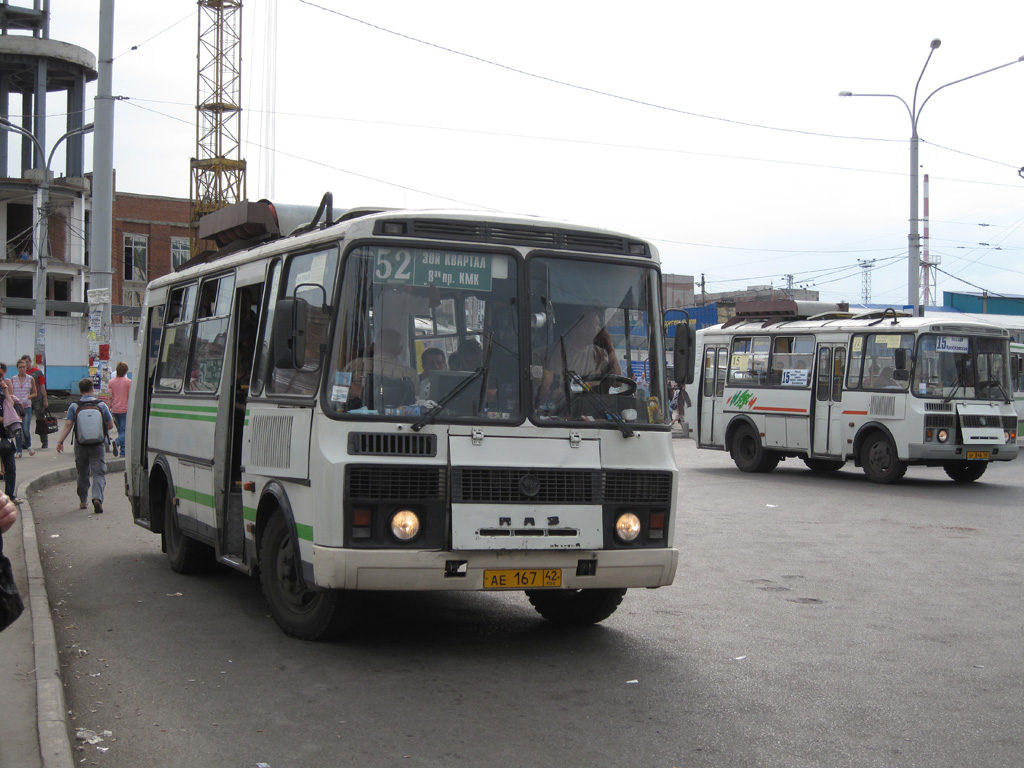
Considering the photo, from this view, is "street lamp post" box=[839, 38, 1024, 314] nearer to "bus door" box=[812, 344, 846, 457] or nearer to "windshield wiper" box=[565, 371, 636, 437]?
"bus door" box=[812, 344, 846, 457]

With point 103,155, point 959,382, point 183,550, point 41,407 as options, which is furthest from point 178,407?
point 41,407

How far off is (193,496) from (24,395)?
1380 centimetres

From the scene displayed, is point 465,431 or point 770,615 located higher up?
point 465,431

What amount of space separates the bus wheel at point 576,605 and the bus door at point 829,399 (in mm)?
13156

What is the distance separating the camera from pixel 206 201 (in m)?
71.9

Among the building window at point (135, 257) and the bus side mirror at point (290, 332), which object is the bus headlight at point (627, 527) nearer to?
the bus side mirror at point (290, 332)

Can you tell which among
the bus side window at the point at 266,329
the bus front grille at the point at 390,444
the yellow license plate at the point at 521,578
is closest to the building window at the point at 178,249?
the bus side window at the point at 266,329

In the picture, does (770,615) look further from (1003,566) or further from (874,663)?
(1003,566)

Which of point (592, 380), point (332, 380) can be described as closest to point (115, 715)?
point (332, 380)

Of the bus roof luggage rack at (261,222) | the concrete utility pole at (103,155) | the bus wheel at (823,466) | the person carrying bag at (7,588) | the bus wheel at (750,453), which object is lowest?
the bus wheel at (823,466)

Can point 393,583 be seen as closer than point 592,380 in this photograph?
Yes

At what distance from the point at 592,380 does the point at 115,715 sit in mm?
3335

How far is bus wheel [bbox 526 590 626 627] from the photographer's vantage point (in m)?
7.85

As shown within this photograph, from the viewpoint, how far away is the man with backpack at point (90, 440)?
46.6 feet
